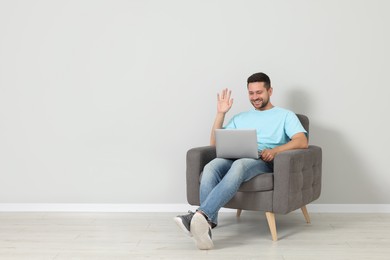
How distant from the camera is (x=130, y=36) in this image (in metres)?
4.48

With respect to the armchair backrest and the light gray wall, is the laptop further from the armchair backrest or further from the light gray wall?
the light gray wall

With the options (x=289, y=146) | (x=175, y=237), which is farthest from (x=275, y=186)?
(x=175, y=237)

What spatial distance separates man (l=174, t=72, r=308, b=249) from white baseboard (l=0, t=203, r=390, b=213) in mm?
834

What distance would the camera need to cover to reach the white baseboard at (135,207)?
A: 14.5 ft

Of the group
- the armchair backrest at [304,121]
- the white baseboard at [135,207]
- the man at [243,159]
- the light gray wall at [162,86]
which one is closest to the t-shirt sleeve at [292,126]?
the man at [243,159]

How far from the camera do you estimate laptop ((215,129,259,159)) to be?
3.56 meters

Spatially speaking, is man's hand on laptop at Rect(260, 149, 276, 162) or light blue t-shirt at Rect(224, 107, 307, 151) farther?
light blue t-shirt at Rect(224, 107, 307, 151)

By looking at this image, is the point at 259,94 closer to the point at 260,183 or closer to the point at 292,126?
the point at 292,126

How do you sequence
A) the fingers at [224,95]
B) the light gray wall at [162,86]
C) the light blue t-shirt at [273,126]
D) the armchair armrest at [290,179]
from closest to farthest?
the armchair armrest at [290,179]
the light blue t-shirt at [273,126]
the fingers at [224,95]
the light gray wall at [162,86]

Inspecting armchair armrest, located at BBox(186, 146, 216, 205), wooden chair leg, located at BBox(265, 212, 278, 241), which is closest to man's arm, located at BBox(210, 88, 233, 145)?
armchair armrest, located at BBox(186, 146, 216, 205)

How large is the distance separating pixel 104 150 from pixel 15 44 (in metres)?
1.19

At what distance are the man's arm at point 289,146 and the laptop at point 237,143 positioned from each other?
0.08m

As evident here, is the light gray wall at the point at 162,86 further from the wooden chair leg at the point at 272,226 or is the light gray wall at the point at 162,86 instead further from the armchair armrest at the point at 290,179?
the wooden chair leg at the point at 272,226

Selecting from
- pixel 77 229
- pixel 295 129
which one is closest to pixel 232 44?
pixel 295 129
